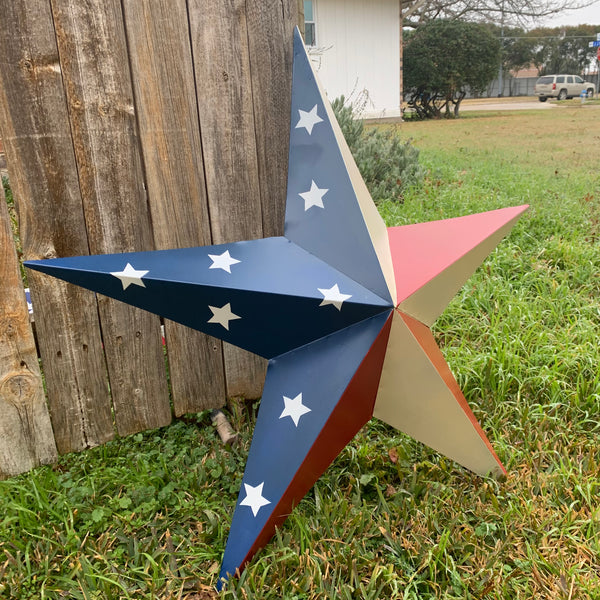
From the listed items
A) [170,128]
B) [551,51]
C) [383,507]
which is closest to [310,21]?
[170,128]

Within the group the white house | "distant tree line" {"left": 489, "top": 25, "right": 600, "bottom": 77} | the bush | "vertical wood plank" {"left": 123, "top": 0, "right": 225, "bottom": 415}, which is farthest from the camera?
"distant tree line" {"left": 489, "top": 25, "right": 600, "bottom": 77}

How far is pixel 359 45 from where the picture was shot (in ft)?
46.5

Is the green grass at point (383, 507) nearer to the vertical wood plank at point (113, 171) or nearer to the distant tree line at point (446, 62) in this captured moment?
the vertical wood plank at point (113, 171)

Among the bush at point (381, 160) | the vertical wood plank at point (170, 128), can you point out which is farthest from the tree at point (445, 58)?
the vertical wood plank at point (170, 128)

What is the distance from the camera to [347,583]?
1588 millimetres

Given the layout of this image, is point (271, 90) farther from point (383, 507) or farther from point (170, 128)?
point (383, 507)

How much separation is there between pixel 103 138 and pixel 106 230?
329 mm

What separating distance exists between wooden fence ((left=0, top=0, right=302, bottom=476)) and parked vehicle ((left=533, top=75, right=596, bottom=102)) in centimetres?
2478

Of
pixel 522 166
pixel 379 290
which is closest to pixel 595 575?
pixel 379 290

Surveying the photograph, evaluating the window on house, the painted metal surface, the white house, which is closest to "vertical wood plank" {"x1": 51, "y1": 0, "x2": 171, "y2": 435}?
the painted metal surface

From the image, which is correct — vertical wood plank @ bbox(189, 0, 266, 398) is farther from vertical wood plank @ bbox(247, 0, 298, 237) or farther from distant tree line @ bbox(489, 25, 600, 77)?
distant tree line @ bbox(489, 25, 600, 77)

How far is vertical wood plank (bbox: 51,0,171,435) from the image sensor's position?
5.75 feet

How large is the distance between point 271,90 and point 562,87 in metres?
25.4

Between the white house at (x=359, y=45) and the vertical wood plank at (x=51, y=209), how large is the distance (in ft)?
40.1
